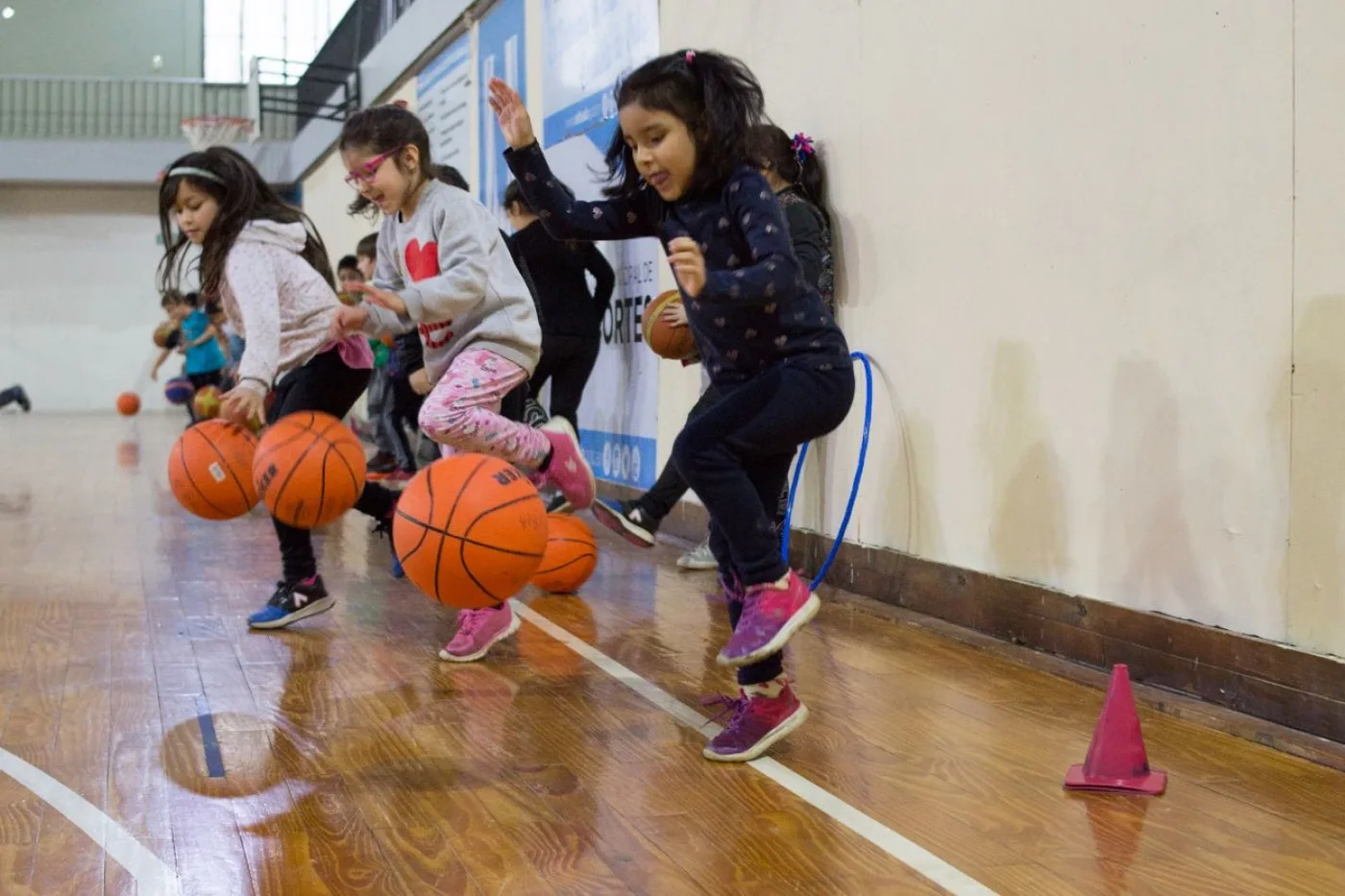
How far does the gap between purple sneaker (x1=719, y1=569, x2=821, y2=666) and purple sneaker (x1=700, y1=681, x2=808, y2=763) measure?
0.15 meters

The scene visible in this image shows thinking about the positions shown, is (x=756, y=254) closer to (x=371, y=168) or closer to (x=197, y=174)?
(x=371, y=168)

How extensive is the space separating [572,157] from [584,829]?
5697 mm

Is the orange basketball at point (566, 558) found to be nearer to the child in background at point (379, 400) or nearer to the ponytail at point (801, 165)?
the ponytail at point (801, 165)

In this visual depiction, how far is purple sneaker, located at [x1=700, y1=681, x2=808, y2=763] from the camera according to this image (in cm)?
304

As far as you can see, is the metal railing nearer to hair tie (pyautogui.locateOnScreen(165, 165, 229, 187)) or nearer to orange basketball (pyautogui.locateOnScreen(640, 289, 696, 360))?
orange basketball (pyautogui.locateOnScreen(640, 289, 696, 360))

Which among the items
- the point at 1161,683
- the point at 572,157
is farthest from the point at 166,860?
the point at 572,157

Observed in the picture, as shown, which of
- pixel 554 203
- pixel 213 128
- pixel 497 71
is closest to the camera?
pixel 554 203

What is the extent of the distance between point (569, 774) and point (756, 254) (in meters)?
1.17

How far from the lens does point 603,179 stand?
22.1 ft

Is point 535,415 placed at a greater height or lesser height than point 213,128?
lesser

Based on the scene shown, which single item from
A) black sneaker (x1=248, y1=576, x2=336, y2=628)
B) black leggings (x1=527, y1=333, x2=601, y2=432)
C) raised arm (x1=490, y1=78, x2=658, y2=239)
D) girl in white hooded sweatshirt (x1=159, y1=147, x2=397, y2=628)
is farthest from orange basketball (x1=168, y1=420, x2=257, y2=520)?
black leggings (x1=527, y1=333, x2=601, y2=432)

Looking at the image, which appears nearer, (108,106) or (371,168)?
(371,168)

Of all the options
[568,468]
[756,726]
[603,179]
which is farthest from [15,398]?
[756,726]

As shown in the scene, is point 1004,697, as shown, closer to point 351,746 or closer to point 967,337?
point 967,337
